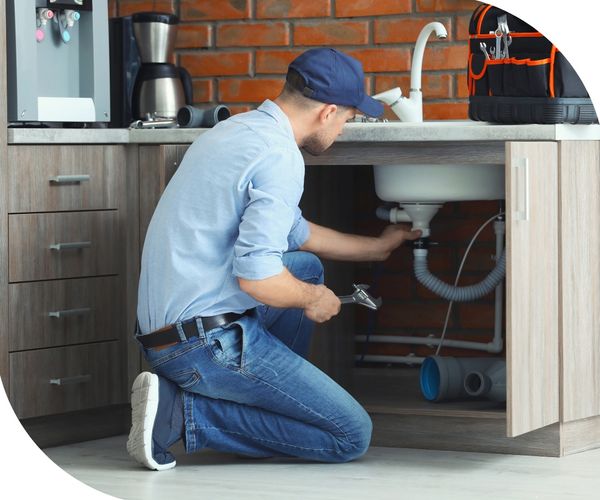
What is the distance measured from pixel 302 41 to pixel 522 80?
105 cm

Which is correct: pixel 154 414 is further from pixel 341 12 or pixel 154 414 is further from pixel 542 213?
pixel 341 12

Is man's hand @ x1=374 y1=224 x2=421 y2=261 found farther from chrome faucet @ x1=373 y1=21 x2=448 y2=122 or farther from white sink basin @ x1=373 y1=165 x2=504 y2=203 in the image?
chrome faucet @ x1=373 y1=21 x2=448 y2=122

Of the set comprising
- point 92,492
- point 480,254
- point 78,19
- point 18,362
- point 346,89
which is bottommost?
point 92,492

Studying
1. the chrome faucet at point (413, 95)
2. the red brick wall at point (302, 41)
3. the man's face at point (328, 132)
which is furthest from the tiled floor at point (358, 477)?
the red brick wall at point (302, 41)

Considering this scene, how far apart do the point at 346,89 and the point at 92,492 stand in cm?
97

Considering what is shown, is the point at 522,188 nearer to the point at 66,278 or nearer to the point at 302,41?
the point at 66,278

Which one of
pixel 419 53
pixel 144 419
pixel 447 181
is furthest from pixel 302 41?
pixel 144 419

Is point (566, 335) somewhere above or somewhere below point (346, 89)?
below

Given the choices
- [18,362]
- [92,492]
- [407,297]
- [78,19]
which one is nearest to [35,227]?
[18,362]

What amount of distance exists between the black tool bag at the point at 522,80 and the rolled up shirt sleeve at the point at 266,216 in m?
0.51

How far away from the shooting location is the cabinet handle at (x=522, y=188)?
2.51 metres

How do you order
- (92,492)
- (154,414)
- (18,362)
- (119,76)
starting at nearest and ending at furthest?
(92,492) → (154,414) → (18,362) → (119,76)

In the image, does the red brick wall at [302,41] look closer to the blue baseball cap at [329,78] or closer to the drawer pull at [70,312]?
the blue baseball cap at [329,78]

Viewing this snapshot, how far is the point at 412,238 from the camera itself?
10.1ft
